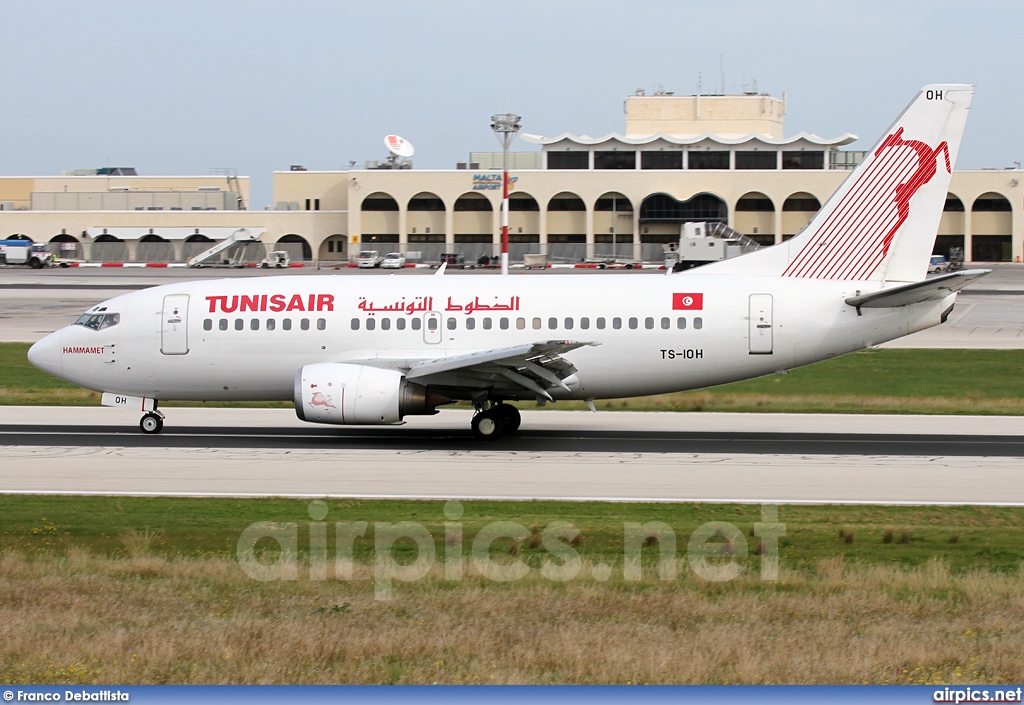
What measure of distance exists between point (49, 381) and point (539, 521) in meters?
27.5

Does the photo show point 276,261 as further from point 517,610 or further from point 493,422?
point 517,610

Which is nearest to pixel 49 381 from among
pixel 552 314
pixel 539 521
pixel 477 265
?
pixel 552 314

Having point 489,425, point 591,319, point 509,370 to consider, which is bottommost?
point 489,425

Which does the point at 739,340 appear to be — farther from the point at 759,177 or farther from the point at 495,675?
the point at 759,177

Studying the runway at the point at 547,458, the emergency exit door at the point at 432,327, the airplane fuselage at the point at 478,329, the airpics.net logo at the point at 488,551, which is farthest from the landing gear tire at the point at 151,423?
the airpics.net logo at the point at 488,551

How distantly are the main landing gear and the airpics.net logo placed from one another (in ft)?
26.0

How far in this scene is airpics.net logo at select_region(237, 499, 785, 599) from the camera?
14445mm

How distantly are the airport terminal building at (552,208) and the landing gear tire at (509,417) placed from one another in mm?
84162

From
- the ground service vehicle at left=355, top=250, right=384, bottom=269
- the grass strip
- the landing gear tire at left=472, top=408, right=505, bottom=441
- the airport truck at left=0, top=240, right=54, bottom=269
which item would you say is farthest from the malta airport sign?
the grass strip

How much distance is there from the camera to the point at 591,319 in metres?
26.8

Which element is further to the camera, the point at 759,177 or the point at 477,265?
the point at 759,177

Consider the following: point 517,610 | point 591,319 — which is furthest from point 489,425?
point 517,610

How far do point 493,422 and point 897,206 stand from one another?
10.6 meters

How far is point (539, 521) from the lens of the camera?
58.9ft
